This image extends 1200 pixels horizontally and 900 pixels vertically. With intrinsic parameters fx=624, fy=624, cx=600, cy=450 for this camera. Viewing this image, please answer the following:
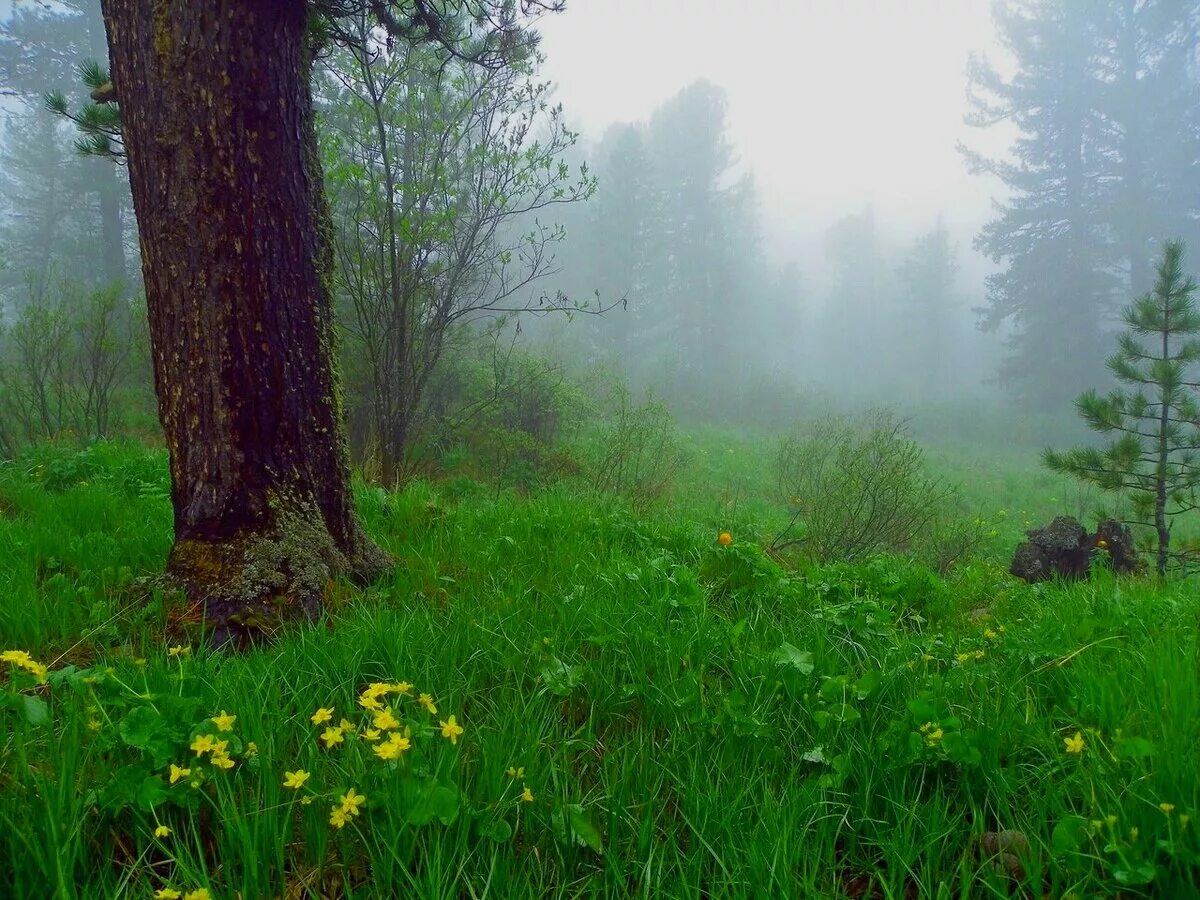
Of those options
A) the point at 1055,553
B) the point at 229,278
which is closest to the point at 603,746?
the point at 229,278

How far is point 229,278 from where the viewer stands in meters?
2.40

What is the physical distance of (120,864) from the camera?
118 centimetres

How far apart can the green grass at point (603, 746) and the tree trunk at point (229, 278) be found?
291mm

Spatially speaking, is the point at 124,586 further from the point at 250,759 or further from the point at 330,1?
the point at 330,1

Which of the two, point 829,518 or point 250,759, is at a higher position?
point 250,759

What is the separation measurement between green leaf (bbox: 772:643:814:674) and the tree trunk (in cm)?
180

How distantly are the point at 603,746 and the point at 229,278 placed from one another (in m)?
2.17

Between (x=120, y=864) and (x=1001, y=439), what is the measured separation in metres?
33.3

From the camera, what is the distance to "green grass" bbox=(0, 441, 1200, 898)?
1192 millimetres

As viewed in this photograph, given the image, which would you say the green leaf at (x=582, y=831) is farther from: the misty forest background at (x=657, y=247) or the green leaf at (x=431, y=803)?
the misty forest background at (x=657, y=247)

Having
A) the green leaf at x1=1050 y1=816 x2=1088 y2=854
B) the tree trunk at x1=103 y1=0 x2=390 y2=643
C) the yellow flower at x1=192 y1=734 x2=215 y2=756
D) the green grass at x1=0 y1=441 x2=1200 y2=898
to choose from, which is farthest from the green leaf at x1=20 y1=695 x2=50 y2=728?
the green leaf at x1=1050 y1=816 x2=1088 y2=854

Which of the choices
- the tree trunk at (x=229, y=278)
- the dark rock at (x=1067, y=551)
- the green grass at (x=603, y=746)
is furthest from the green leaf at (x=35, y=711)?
the dark rock at (x=1067, y=551)

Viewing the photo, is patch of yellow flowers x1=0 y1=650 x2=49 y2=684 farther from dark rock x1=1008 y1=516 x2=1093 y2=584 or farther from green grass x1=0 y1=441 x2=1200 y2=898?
dark rock x1=1008 y1=516 x2=1093 y2=584

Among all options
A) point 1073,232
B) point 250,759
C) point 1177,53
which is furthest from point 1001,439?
point 250,759
